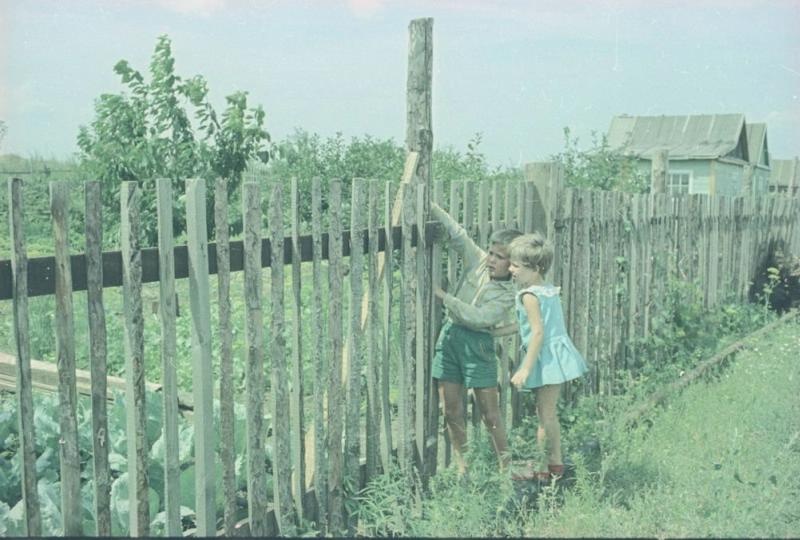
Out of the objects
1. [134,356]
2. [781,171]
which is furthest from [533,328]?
[781,171]

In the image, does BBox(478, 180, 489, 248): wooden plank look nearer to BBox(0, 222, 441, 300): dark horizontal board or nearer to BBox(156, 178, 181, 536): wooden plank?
BBox(0, 222, 441, 300): dark horizontal board

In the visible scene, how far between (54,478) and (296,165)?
11377 mm

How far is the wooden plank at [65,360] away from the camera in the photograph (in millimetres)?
2701

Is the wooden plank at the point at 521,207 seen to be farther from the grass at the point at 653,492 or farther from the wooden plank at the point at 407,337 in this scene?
the grass at the point at 653,492

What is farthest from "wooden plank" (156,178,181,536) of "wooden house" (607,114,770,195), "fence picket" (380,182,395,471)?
"wooden house" (607,114,770,195)

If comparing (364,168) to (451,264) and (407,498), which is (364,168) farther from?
(407,498)

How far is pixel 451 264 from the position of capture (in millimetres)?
4957

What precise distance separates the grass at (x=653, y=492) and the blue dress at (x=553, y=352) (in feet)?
1.65

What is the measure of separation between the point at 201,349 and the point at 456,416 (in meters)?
2.00

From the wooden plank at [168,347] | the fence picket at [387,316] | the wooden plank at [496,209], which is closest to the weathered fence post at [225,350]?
the wooden plank at [168,347]

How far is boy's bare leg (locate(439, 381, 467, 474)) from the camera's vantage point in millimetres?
4820

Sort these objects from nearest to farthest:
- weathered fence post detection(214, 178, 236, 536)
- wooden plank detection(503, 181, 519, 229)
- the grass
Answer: weathered fence post detection(214, 178, 236, 536) < the grass < wooden plank detection(503, 181, 519, 229)

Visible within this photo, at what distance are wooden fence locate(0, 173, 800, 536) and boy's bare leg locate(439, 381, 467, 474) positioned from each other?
0.27 feet

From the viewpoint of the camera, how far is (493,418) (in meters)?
4.87
